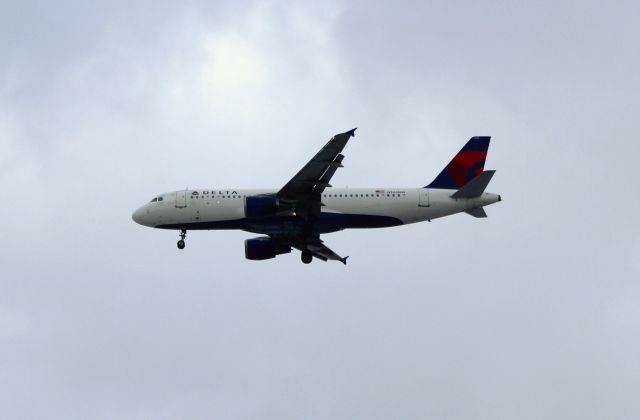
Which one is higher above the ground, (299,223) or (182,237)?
(182,237)

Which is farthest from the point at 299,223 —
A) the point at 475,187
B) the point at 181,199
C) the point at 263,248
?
the point at 475,187

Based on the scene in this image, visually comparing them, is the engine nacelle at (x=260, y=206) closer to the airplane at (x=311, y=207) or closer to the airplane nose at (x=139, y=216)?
the airplane at (x=311, y=207)

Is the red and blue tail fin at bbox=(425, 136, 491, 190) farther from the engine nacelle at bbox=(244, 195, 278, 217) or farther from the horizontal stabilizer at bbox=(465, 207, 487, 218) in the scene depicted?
the engine nacelle at bbox=(244, 195, 278, 217)

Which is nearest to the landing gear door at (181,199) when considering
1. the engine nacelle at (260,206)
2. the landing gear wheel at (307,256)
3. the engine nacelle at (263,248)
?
the engine nacelle at (260,206)

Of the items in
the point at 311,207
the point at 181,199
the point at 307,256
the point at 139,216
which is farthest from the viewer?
the point at 307,256

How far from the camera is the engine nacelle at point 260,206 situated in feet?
227

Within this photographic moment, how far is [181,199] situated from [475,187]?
726 inches

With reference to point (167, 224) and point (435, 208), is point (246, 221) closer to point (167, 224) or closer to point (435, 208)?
point (167, 224)

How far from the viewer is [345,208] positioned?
2827 inches

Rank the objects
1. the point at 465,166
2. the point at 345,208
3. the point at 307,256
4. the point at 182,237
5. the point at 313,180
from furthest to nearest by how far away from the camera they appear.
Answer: the point at 307,256, the point at 465,166, the point at 182,237, the point at 345,208, the point at 313,180

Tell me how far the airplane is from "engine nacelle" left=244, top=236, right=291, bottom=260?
2.02 meters

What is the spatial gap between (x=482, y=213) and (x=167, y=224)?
19894mm

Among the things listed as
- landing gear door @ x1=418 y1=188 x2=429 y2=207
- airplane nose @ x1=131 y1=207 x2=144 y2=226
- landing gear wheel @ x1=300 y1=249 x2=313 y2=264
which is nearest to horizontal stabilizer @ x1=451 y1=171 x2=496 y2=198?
landing gear door @ x1=418 y1=188 x2=429 y2=207

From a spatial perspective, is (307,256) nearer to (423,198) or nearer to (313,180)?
Result: (313,180)
